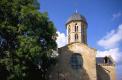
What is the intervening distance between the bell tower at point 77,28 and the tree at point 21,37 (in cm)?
2342

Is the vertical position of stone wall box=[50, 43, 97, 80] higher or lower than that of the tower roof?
lower

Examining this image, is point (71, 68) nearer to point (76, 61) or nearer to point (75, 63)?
point (75, 63)

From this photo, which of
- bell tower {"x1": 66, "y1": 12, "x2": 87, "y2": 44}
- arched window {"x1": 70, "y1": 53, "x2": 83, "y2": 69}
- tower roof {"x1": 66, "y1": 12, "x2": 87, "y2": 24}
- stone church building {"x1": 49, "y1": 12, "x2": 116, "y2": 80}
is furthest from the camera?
tower roof {"x1": 66, "y1": 12, "x2": 87, "y2": 24}

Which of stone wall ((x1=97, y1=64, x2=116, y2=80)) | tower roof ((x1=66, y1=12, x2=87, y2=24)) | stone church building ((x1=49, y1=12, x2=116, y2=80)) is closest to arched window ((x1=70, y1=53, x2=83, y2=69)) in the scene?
stone church building ((x1=49, y1=12, x2=116, y2=80))

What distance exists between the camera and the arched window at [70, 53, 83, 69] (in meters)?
39.8

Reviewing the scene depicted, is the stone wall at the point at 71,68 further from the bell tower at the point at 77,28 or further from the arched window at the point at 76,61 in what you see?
the bell tower at the point at 77,28

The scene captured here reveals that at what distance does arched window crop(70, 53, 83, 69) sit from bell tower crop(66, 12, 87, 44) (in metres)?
16.4

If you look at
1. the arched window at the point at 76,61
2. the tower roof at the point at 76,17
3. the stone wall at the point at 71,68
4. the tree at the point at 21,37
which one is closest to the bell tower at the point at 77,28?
the tower roof at the point at 76,17

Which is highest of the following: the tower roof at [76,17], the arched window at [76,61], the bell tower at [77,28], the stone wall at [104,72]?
the tower roof at [76,17]

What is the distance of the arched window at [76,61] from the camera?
39781 millimetres

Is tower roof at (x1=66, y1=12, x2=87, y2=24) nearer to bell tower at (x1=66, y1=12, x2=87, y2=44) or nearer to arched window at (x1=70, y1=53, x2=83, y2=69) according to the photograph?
bell tower at (x1=66, y1=12, x2=87, y2=44)

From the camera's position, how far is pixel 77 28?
2213 inches

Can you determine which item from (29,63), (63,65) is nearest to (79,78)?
(63,65)

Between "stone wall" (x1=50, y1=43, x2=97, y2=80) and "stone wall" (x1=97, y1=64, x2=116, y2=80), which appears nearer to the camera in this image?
"stone wall" (x1=50, y1=43, x2=97, y2=80)
